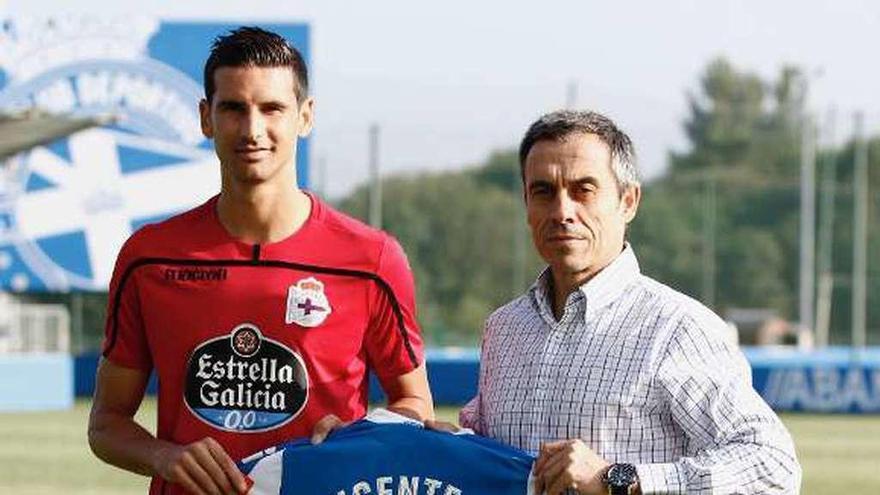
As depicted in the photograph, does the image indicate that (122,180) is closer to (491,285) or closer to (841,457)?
(491,285)

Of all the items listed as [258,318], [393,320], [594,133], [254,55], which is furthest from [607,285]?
[254,55]

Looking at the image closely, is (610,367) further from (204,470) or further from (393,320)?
(204,470)

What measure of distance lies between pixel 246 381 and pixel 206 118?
53cm

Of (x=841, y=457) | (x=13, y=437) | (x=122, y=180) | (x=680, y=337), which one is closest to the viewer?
(x=680, y=337)

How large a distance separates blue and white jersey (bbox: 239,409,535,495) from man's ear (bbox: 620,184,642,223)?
50 centimetres

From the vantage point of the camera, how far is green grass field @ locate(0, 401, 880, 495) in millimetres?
15641

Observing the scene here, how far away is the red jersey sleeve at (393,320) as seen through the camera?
469cm

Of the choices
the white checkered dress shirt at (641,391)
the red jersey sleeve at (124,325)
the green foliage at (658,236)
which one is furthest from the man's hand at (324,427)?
the green foliage at (658,236)

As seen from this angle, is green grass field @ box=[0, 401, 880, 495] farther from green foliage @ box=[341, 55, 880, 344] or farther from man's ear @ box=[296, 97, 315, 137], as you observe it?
man's ear @ box=[296, 97, 315, 137]

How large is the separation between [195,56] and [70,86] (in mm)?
2033

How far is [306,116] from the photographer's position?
4.68m

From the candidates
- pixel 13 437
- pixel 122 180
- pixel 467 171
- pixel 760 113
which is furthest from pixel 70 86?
pixel 760 113

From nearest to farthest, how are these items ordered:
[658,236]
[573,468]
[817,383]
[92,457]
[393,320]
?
[573,468]
[393,320]
[92,457]
[817,383]
[658,236]

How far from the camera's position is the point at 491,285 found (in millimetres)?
36219
